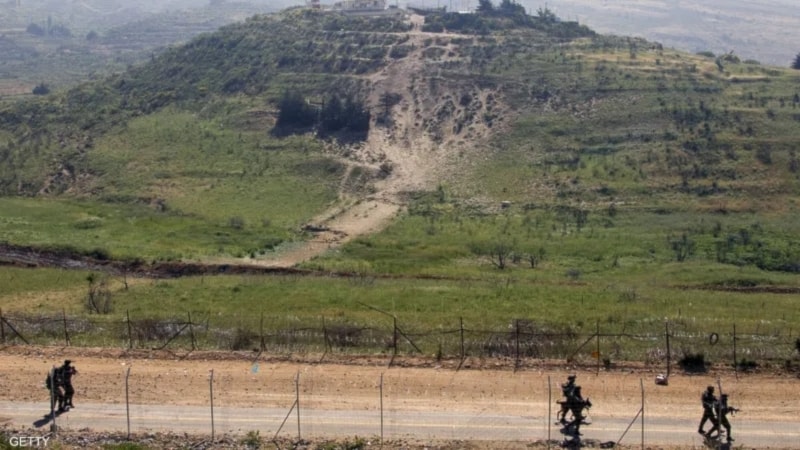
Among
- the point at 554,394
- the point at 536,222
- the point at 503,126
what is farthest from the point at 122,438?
the point at 503,126

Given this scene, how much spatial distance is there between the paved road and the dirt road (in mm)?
33

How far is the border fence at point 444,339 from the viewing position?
28750 mm

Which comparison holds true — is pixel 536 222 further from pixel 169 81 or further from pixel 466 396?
pixel 169 81

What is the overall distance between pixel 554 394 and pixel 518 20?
3412 inches

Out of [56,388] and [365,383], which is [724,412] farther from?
[56,388]

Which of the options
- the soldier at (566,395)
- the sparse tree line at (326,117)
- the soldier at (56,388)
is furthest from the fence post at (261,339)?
the sparse tree line at (326,117)

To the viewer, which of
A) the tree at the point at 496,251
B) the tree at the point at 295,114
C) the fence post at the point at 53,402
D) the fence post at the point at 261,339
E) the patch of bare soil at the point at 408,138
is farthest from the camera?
the tree at the point at 295,114

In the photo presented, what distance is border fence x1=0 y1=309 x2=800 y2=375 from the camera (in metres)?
28.8

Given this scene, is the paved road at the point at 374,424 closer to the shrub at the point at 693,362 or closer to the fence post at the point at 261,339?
the shrub at the point at 693,362

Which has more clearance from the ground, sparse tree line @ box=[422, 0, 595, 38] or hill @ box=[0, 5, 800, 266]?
sparse tree line @ box=[422, 0, 595, 38]

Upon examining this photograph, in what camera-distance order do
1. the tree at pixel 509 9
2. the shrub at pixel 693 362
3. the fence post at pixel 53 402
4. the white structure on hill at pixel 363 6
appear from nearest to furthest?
the fence post at pixel 53 402
the shrub at pixel 693 362
the tree at pixel 509 9
the white structure on hill at pixel 363 6

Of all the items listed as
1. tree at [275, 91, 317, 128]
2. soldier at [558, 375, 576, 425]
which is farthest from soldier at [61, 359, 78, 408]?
tree at [275, 91, 317, 128]

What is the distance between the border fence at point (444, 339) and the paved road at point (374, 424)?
4049mm

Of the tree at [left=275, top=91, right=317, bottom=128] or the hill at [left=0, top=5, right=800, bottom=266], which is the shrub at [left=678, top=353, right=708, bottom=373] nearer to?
the hill at [left=0, top=5, right=800, bottom=266]
